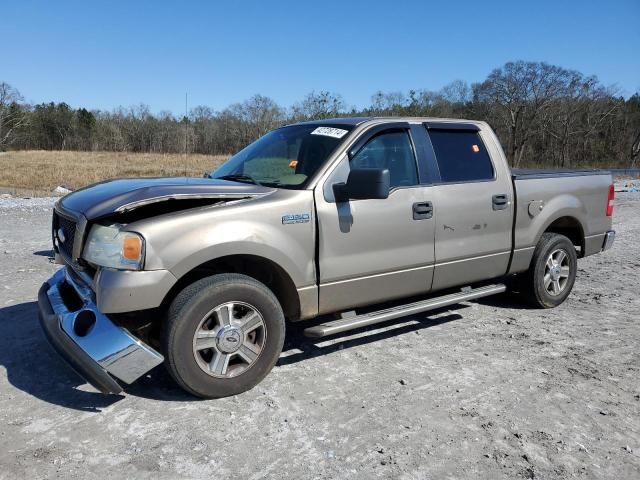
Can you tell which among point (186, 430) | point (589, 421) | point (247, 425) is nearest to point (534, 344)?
point (589, 421)

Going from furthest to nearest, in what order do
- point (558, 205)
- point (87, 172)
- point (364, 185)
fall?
point (87, 172) → point (558, 205) → point (364, 185)

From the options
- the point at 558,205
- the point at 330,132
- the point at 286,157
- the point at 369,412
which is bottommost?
the point at 369,412

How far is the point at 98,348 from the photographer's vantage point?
314 cm

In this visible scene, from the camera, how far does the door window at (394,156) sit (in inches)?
168

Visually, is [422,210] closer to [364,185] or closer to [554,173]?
[364,185]

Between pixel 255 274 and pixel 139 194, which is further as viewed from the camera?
pixel 255 274

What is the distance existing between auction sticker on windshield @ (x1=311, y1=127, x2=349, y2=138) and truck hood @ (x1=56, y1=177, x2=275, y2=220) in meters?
0.80

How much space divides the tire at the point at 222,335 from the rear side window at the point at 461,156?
2082 mm

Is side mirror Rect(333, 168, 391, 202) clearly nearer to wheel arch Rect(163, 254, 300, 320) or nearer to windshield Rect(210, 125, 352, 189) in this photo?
windshield Rect(210, 125, 352, 189)

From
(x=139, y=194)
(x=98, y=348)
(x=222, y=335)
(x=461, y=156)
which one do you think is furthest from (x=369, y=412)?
(x=461, y=156)

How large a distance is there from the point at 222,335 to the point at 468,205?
252cm

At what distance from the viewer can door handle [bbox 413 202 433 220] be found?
4312mm

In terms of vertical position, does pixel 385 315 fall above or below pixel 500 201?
below

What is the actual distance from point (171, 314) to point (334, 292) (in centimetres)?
126
